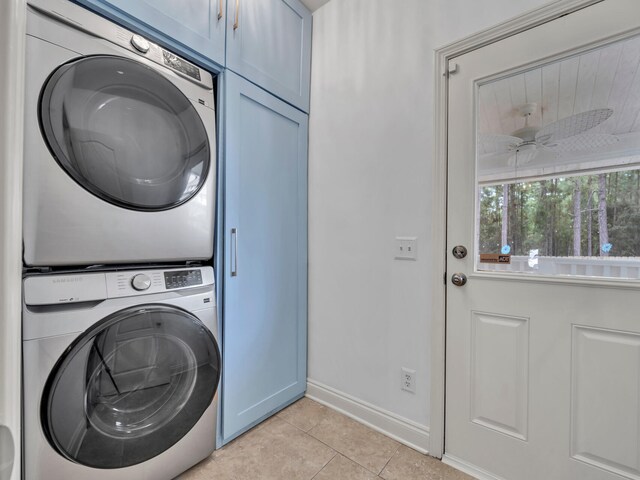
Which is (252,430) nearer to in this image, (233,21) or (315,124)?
(315,124)

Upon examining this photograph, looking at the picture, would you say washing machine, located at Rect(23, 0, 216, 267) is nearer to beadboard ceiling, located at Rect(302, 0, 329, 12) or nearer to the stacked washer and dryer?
the stacked washer and dryer

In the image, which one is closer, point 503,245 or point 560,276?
point 560,276

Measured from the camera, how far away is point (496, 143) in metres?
1.37

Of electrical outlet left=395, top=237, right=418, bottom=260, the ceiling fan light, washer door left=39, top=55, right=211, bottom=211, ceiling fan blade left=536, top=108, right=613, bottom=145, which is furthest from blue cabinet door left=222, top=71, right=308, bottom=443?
ceiling fan blade left=536, top=108, right=613, bottom=145

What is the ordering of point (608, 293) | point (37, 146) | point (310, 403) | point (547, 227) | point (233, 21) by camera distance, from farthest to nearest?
point (310, 403) → point (233, 21) → point (547, 227) → point (608, 293) → point (37, 146)

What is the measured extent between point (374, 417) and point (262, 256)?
112 cm

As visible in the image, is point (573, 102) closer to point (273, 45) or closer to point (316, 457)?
point (273, 45)

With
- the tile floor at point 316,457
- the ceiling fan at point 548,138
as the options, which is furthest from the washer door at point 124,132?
the ceiling fan at point 548,138

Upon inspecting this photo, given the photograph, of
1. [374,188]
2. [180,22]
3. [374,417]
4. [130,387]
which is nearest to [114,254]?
[130,387]

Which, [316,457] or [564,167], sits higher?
[564,167]

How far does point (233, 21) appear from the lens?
1489 millimetres

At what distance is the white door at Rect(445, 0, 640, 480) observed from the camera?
1095 mm

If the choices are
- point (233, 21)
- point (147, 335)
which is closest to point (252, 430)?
point (147, 335)

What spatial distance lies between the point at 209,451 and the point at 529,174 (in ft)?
6.26
